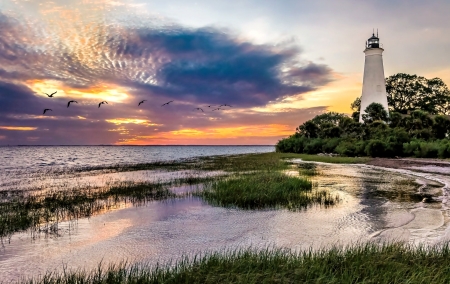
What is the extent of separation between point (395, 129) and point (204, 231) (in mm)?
51290

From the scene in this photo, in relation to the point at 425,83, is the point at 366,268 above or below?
below

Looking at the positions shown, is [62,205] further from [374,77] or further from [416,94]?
[416,94]

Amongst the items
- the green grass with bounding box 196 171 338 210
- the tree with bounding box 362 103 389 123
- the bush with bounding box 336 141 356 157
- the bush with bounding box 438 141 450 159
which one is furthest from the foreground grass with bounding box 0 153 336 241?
the tree with bounding box 362 103 389 123

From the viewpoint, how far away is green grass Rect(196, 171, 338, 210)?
1781 centimetres

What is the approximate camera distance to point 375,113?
66562 mm

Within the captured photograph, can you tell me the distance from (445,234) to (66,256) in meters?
12.8

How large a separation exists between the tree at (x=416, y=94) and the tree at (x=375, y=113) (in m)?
17.5

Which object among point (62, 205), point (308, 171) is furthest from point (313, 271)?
point (308, 171)

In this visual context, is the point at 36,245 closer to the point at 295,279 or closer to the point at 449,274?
the point at 295,279

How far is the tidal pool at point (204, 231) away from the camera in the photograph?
10.3m

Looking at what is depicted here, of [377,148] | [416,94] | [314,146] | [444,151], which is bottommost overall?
[444,151]

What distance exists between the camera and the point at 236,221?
47.1 feet

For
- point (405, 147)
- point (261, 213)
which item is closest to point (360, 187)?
point (261, 213)

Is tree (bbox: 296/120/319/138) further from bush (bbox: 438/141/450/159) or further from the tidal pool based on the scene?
the tidal pool
